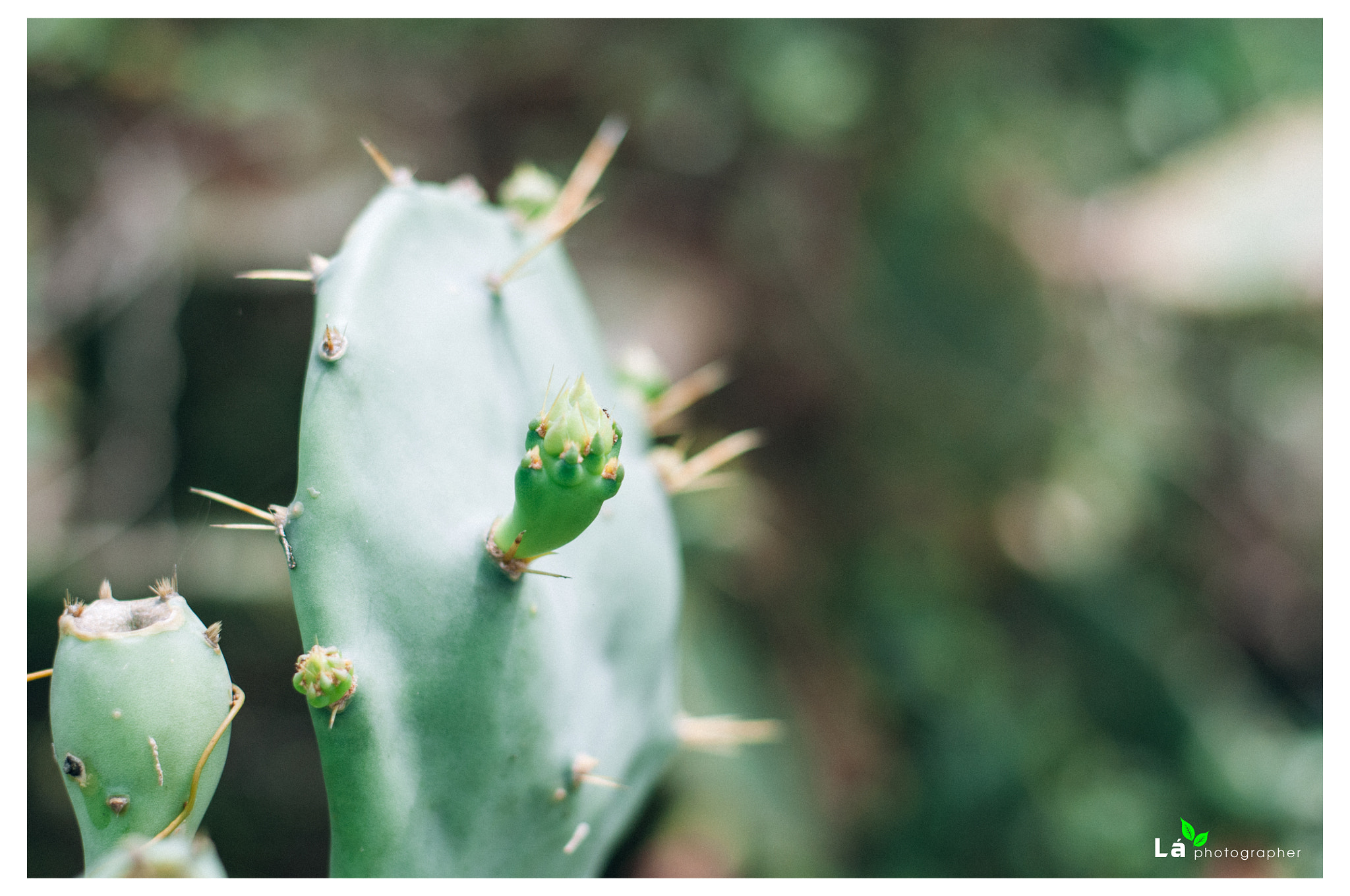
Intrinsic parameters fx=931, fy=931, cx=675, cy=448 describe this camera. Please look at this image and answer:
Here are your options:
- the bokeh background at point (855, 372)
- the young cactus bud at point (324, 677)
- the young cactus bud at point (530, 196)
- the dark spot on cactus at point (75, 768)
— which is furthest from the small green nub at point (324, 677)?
the bokeh background at point (855, 372)

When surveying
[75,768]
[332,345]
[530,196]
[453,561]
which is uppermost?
[530,196]

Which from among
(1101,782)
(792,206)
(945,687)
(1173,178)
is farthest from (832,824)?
(1173,178)

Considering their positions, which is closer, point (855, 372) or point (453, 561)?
point (453, 561)

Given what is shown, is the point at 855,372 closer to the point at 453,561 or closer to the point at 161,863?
the point at 453,561

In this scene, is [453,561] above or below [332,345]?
below

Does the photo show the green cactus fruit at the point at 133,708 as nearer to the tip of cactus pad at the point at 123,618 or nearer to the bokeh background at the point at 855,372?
the tip of cactus pad at the point at 123,618

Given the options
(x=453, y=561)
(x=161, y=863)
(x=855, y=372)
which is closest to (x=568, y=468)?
(x=453, y=561)

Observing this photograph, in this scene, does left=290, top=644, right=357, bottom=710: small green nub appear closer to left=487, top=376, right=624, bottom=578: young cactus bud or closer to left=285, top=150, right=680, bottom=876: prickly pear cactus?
left=285, top=150, right=680, bottom=876: prickly pear cactus
